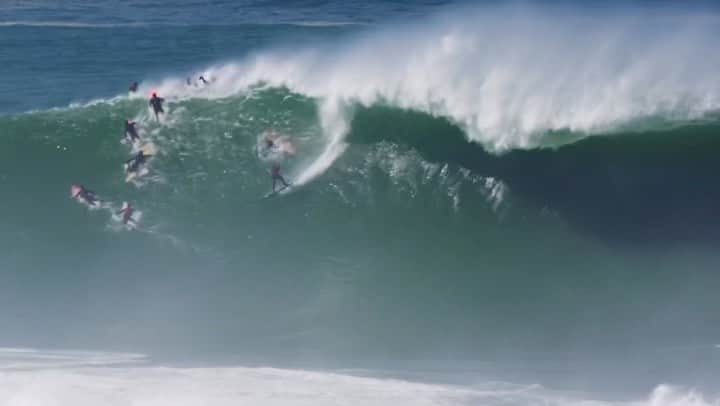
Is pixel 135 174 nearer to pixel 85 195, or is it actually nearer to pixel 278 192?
pixel 85 195

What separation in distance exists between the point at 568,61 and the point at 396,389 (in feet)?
29.5

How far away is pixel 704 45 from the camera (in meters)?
19.0

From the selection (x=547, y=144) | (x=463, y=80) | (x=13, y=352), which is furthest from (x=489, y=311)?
(x=13, y=352)

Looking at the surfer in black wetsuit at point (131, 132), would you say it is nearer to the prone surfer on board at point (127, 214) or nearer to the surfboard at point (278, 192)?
the prone surfer on board at point (127, 214)

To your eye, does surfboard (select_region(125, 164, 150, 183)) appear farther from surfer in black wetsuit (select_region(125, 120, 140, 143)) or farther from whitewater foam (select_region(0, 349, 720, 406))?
whitewater foam (select_region(0, 349, 720, 406))

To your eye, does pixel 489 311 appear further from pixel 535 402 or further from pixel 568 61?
pixel 568 61

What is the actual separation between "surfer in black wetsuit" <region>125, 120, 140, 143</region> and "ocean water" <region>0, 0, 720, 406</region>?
0.32 m

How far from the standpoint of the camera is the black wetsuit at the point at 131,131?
18.5 metres

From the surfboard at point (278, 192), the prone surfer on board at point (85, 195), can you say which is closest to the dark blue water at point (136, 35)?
the prone surfer on board at point (85, 195)

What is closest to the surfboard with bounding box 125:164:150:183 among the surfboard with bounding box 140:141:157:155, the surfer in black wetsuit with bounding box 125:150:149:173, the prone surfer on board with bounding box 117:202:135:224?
the surfer in black wetsuit with bounding box 125:150:149:173

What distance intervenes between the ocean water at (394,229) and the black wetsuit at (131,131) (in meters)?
0.32

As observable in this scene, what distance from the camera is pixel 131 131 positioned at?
18641mm

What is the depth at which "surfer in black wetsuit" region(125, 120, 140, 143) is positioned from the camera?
18.5 metres

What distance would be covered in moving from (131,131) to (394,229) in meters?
5.71
